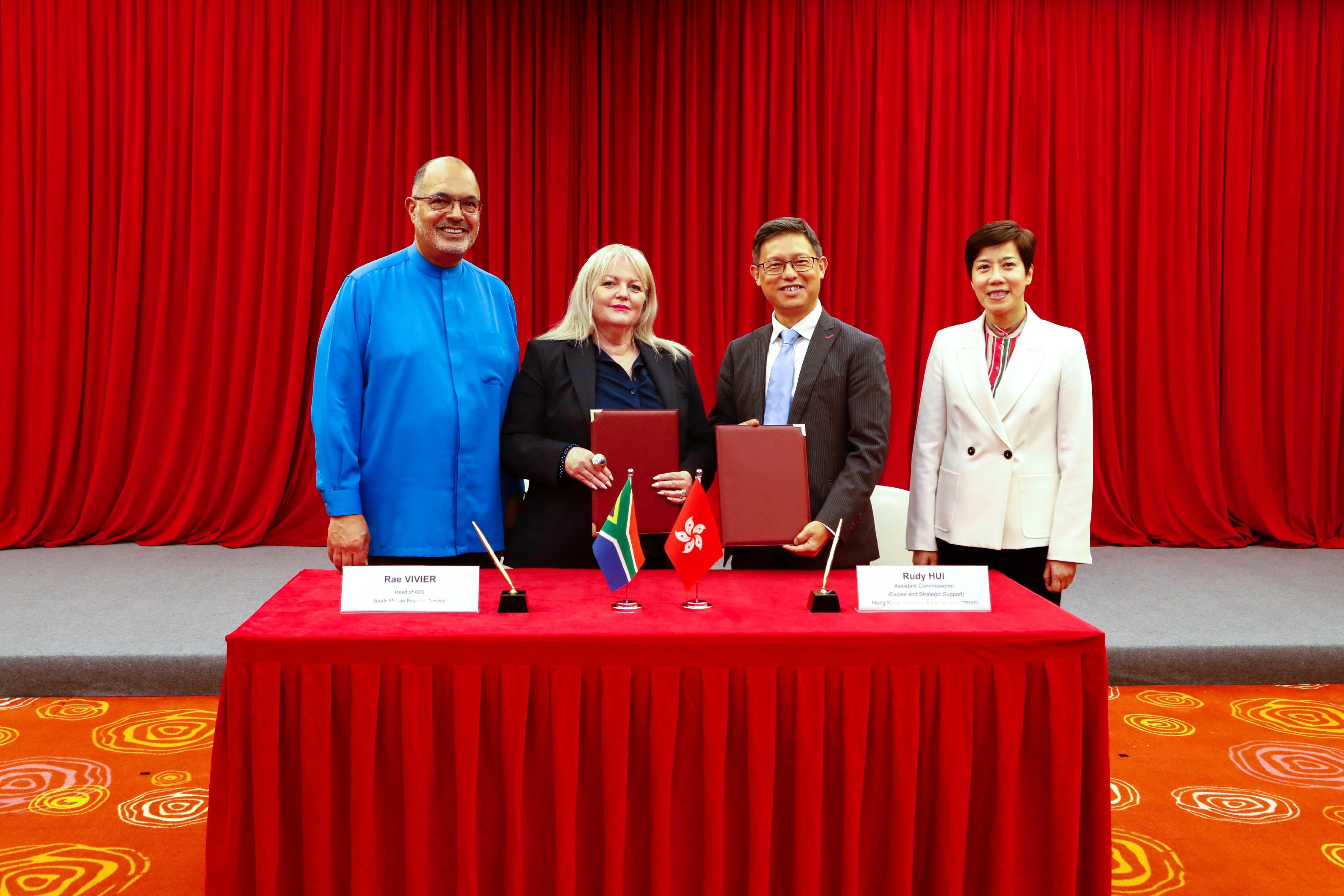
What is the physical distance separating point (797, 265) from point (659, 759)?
1026 mm

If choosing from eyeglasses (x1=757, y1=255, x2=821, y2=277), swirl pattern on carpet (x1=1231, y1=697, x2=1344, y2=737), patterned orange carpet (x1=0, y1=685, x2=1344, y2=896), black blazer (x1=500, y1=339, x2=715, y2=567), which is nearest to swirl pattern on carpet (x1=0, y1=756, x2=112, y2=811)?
patterned orange carpet (x1=0, y1=685, x2=1344, y2=896)

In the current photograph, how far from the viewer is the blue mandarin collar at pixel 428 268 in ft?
6.08

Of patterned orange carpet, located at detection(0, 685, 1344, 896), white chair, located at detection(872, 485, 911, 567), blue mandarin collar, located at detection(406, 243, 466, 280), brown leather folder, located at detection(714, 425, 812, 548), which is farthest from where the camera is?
white chair, located at detection(872, 485, 911, 567)

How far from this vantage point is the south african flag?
4.42 ft

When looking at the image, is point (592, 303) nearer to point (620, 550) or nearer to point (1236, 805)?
point (620, 550)

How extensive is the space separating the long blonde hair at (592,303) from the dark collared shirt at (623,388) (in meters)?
0.06

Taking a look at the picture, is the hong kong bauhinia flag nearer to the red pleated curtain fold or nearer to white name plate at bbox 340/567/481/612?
the red pleated curtain fold

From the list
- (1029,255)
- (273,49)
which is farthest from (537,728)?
(273,49)

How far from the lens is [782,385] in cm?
183

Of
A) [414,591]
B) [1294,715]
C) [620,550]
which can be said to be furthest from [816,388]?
[1294,715]

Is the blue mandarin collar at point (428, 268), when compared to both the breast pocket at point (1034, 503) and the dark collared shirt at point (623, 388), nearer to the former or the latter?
the dark collared shirt at point (623, 388)

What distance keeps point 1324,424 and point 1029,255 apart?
4049 mm

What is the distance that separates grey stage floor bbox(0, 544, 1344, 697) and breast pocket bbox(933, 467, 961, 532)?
1293mm

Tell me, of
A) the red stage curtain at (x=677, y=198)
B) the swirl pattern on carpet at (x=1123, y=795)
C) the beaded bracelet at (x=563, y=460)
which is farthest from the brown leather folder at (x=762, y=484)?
the red stage curtain at (x=677, y=198)
